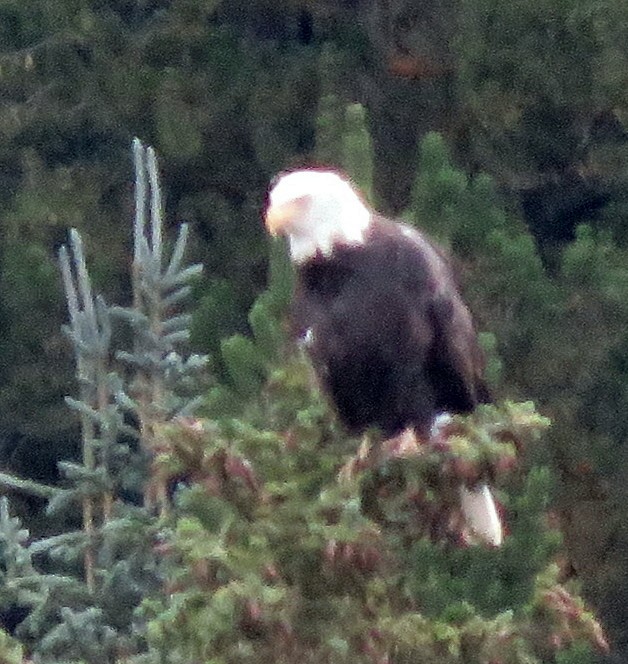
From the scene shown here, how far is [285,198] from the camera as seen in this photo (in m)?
3.26

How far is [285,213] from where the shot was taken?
3266 millimetres

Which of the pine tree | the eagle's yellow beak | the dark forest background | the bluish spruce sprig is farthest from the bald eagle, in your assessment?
the dark forest background

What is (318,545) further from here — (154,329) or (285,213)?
(154,329)

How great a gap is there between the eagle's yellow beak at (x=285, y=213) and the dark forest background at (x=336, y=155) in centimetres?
144

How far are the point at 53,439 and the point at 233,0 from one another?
6.20 ft

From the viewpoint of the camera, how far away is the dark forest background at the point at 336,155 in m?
4.97

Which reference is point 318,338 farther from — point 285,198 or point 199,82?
point 199,82

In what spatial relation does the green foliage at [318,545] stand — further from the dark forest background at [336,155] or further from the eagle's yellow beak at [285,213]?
the dark forest background at [336,155]

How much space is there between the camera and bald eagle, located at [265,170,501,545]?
324 centimetres

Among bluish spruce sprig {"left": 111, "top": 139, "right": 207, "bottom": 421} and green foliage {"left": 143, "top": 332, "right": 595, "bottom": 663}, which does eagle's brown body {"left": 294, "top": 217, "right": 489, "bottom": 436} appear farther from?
bluish spruce sprig {"left": 111, "top": 139, "right": 207, "bottom": 421}

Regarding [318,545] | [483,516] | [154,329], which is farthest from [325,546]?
[154,329]

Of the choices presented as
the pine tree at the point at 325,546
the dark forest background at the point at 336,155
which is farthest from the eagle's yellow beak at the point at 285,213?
the dark forest background at the point at 336,155

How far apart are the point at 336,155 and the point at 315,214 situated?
1.46 meters

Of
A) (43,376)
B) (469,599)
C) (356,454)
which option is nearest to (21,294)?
(43,376)
